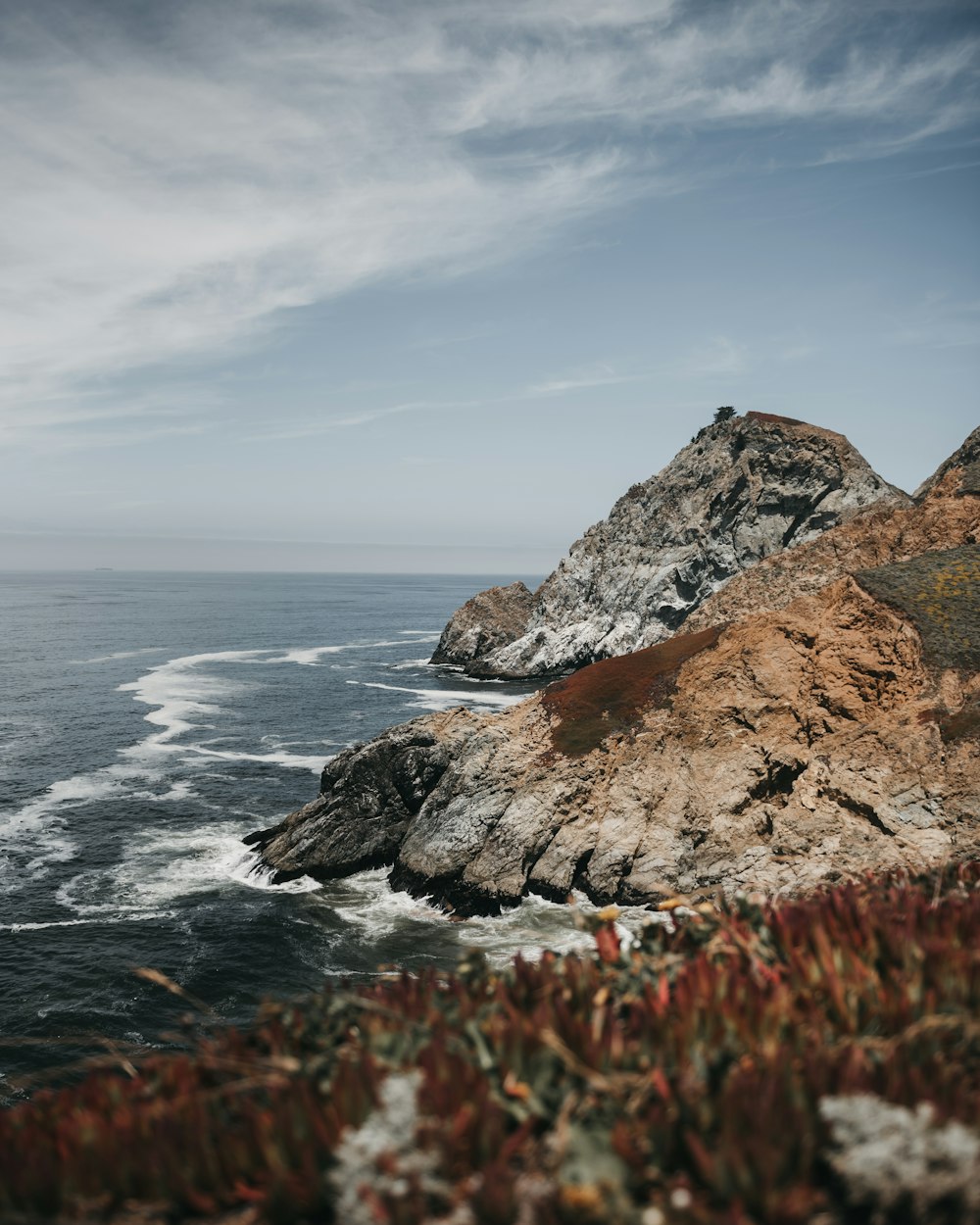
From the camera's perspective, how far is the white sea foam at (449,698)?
7025cm

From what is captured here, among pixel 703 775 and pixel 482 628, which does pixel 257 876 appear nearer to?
pixel 703 775

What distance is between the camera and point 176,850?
34.6 meters

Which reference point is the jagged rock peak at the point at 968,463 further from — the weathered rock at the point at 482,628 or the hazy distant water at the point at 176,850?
the weathered rock at the point at 482,628

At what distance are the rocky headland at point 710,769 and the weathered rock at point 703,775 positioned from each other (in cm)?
7

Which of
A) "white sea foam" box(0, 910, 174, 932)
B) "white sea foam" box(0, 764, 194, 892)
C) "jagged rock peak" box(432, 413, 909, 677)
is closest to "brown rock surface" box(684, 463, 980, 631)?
"white sea foam" box(0, 910, 174, 932)

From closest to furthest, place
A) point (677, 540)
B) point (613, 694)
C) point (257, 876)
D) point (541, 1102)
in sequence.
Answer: point (541, 1102) < point (257, 876) < point (613, 694) < point (677, 540)

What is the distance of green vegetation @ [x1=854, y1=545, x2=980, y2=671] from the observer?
25.7m

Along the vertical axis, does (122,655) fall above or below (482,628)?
below

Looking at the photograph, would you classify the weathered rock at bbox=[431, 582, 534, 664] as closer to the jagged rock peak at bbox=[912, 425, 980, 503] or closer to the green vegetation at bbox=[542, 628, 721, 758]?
the jagged rock peak at bbox=[912, 425, 980, 503]

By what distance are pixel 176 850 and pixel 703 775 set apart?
77.4 ft

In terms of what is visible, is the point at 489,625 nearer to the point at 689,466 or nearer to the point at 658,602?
the point at 658,602

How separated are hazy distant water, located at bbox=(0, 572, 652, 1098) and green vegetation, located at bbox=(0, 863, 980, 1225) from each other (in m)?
18.4

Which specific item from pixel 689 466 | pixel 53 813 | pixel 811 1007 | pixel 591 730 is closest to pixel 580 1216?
pixel 811 1007

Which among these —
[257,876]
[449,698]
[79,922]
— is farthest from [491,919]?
[449,698]
